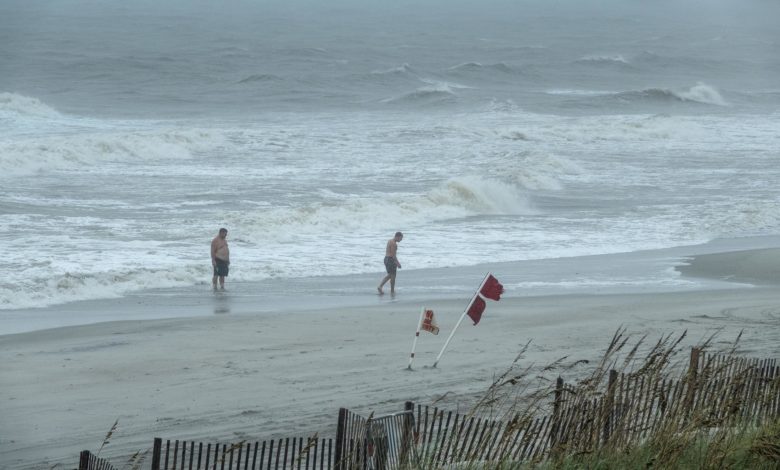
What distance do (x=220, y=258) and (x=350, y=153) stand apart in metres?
21.2

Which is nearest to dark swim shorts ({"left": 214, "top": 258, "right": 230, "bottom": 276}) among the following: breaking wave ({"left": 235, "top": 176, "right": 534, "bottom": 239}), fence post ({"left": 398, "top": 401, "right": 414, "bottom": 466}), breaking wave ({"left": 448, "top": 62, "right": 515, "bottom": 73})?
breaking wave ({"left": 235, "top": 176, "right": 534, "bottom": 239})

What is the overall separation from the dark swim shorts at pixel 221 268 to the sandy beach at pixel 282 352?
0.35m

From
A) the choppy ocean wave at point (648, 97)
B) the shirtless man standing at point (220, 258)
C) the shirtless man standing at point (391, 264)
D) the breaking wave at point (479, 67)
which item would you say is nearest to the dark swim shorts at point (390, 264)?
the shirtless man standing at point (391, 264)

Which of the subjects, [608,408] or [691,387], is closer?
[608,408]

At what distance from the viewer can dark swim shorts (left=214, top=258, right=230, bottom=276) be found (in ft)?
61.3

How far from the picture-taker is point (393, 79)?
237 ft

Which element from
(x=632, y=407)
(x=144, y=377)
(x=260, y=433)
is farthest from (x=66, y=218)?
(x=632, y=407)

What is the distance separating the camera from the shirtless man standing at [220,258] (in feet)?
60.8

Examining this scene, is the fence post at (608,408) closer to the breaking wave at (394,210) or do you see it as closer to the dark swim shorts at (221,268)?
the dark swim shorts at (221,268)

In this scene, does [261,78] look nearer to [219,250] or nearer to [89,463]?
[219,250]

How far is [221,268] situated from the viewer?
61.5ft

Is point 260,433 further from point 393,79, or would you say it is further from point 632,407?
point 393,79

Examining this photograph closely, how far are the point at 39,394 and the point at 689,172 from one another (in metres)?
28.6

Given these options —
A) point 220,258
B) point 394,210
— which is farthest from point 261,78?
point 220,258
